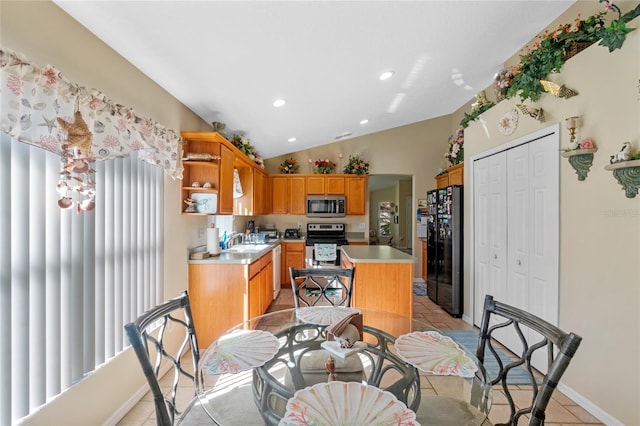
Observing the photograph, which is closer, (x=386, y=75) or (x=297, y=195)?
(x=386, y=75)

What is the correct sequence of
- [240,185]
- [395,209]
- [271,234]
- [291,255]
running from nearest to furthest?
1. [240,185]
2. [291,255]
3. [271,234]
4. [395,209]

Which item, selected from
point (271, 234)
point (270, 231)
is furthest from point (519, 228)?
point (270, 231)

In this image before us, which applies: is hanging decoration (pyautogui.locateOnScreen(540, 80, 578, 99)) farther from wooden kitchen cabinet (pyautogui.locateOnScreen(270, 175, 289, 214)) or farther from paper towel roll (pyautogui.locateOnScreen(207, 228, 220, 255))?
wooden kitchen cabinet (pyautogui.locateOnScreen(270, 175, 289, 214))

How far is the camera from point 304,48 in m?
2.02

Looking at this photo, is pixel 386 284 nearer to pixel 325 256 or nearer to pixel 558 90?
pixel 325 256

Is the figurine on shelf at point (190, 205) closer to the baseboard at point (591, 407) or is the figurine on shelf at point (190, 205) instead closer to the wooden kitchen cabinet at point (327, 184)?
the wooden kitchen cabinet at point (327, 184)

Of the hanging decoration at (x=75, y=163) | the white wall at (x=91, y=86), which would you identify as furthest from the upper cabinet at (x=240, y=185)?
the hanging decoration at (x=75, y=163)

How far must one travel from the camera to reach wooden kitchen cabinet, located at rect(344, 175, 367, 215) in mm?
5398

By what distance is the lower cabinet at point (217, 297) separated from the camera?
275 cm

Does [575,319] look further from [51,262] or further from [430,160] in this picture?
[430,160]

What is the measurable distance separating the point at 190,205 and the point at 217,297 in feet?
3.16

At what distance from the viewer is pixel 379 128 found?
17.3 feet

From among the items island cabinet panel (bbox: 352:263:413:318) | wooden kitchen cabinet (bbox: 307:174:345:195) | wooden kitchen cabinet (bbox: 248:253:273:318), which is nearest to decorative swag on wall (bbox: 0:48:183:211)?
wooden kitchen cabinet (bbox: 248:253:273:318)

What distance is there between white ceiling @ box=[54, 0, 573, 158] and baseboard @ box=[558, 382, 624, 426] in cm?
296
